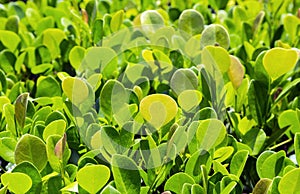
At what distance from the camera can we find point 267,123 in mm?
1840

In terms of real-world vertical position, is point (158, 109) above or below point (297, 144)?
above

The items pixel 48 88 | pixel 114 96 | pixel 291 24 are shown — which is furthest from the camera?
pixel 291 24

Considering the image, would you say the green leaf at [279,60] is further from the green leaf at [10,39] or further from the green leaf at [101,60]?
the green leaf at [10,39]

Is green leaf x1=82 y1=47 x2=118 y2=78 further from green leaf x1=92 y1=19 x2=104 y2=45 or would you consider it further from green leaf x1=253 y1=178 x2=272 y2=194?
green leaf x1=253 y1=178 x2=272 y2=194

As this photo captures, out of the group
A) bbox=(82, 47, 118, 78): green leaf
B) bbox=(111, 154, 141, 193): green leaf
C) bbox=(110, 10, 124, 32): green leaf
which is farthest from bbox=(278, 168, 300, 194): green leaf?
bbox=(110, 10, 124, 32): green leaf

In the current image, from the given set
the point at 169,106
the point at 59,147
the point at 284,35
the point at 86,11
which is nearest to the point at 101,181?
the point at 59,147

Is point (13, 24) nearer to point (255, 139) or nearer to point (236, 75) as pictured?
point (236, 75)

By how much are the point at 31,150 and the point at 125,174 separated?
258 mm

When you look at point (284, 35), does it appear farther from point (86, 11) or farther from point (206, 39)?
point (86, 11)

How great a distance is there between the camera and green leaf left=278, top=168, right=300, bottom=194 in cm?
123

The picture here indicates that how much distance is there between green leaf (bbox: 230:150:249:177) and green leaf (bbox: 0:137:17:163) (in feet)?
1.97

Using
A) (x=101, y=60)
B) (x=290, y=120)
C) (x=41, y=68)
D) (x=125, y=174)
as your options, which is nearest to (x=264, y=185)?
(x=125, y=174)

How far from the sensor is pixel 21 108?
1.51 metres

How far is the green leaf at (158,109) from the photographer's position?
1.42m
